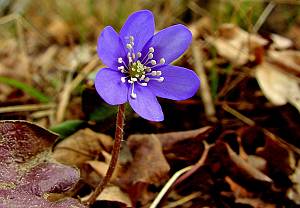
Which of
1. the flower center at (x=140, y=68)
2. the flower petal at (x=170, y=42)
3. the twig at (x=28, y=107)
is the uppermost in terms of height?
the flower petal at (x=170, y=42)

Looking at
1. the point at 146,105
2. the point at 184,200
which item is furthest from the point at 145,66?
the point at 184,200

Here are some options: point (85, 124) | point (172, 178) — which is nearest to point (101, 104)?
point (85, 124)

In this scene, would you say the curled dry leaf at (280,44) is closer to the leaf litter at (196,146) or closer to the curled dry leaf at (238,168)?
the leaf litter at (196,146)

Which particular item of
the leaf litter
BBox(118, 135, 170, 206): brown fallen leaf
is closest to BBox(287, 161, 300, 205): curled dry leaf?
the leaf litter

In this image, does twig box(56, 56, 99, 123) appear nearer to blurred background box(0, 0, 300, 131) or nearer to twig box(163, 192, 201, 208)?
blurred background box(0, 0, 300, 131)

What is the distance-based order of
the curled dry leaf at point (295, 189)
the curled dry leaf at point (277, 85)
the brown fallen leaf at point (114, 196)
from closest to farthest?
the brown fallen leaf at point (114, 196) → the curled dry leaf at point (295, 189) → the curled dry leaf at point (277, 85)

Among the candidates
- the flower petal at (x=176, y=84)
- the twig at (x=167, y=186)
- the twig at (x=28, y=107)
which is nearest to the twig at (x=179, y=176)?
the twig at (x=167, y=186)
